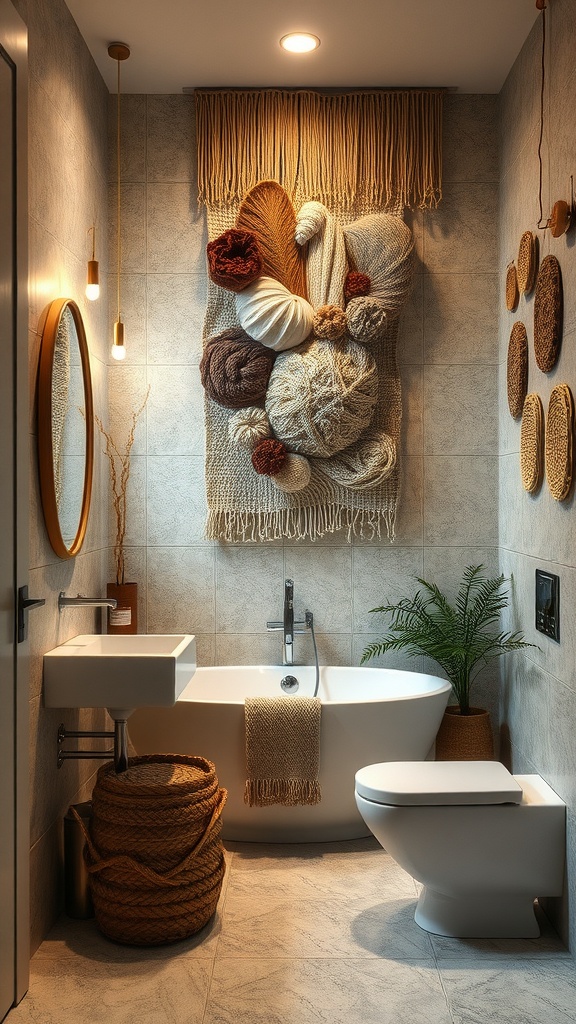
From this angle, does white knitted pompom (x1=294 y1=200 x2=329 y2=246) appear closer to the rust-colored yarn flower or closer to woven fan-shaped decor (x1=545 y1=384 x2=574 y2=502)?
the rust-colored yarn flower

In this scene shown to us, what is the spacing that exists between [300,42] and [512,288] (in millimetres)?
1158

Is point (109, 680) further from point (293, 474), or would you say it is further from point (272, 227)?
point (272, 227)

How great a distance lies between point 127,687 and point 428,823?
94cm

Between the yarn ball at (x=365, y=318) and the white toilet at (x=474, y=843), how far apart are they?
1677 mm

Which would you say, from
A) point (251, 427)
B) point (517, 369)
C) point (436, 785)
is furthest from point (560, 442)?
point (251, 427)

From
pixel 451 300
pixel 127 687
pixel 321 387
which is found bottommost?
pixel 127 687

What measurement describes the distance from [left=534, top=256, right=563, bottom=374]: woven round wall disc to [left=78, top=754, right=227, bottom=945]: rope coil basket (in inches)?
66.0

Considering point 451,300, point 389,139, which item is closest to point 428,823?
point 451,300

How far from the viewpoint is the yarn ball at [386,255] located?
11.6ft

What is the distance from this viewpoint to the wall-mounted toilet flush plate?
2.73 metres

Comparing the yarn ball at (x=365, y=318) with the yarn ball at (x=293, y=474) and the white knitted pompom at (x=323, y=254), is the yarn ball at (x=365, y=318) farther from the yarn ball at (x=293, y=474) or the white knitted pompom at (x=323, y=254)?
the yarn ball at (x=293, y=474)

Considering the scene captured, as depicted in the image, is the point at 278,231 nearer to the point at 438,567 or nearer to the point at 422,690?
the point at 438,567

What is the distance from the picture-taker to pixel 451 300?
12.1 feet

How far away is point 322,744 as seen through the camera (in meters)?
3.14
